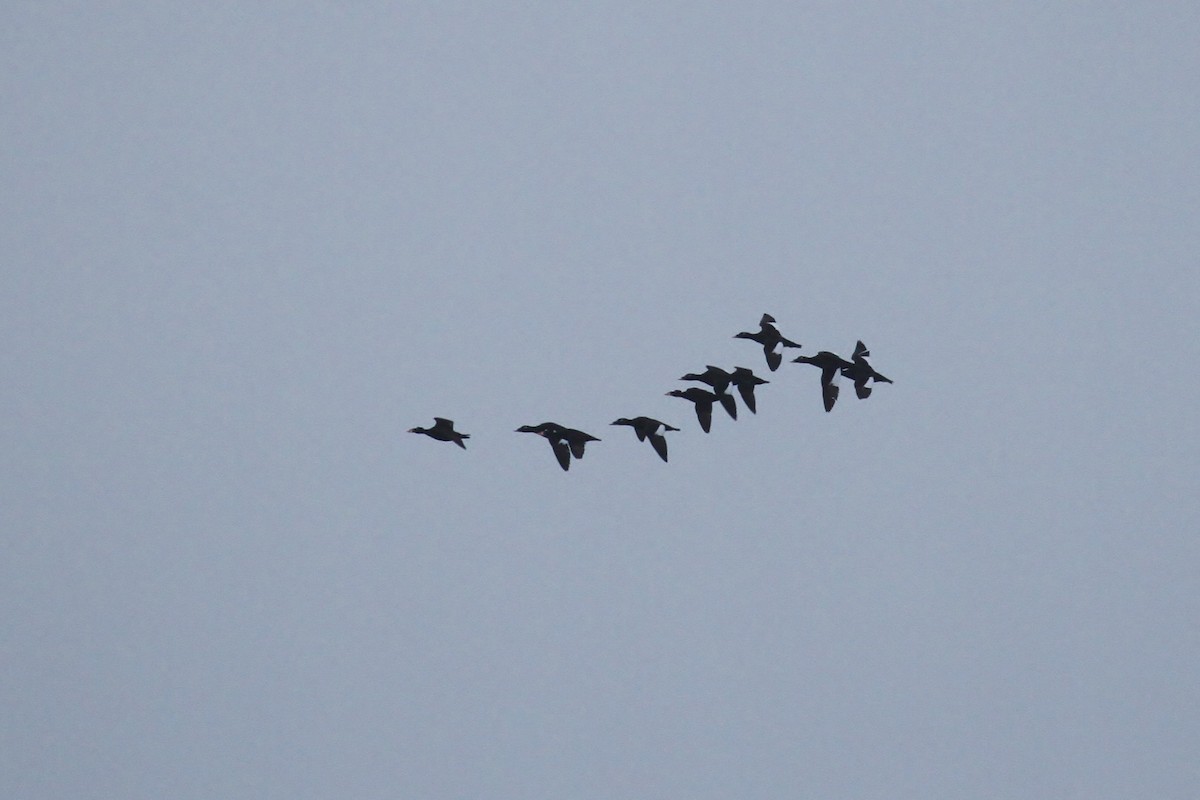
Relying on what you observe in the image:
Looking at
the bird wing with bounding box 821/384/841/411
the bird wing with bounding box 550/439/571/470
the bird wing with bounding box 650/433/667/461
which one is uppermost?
the bird wing with bounding box 821/384/841/411

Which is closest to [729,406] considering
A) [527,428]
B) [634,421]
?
[634,421]

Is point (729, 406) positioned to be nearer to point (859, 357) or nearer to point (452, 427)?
point (859, 357)

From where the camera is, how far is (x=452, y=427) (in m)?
47.9

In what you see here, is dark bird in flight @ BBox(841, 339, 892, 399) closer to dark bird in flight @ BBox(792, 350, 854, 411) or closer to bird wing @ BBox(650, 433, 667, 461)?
dark bird in flight @ BBox(792, 350, 854, 411)

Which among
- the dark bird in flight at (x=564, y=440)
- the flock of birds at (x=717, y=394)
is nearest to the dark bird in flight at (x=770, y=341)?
the flock of birds at (x=717, y=394)

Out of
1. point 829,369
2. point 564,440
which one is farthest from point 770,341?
point 564,440

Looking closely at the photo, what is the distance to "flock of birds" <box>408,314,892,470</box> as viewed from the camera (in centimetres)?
4772

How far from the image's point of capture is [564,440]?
4800cm

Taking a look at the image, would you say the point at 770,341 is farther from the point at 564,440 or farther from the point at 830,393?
the point at 564,440

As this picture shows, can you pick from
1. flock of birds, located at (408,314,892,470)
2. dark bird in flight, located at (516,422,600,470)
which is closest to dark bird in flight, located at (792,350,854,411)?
flock of birds, located at (408,314,892,470)

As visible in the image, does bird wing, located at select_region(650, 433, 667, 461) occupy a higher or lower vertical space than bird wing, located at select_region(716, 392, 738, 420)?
lower

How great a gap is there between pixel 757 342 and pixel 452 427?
12.6m

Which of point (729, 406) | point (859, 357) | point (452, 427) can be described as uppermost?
point (859, 357)

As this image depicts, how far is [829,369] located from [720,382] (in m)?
4.66
